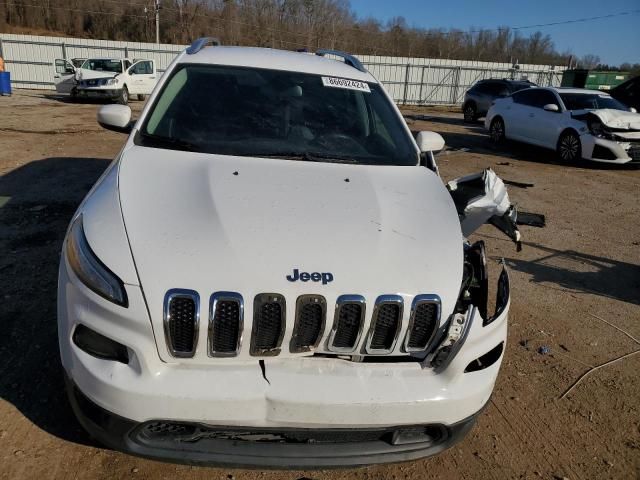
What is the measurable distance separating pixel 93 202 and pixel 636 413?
10.1ft

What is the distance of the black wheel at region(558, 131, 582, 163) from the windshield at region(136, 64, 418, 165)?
8.66m

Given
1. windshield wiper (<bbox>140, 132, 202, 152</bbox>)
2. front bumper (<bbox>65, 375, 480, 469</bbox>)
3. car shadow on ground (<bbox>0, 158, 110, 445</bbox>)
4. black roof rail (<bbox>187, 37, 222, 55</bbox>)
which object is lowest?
car shadow on ground (<bbox>0, 158, 110, 445</bbox>)

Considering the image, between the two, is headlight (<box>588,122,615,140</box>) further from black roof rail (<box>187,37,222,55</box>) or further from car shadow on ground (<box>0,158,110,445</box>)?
car shadow on ground (<box>0,158,110,445</box>)

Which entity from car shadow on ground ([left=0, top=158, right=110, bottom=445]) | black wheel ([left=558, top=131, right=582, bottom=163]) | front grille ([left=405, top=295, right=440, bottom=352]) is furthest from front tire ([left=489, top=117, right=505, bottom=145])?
front grille ([left=405, top=295, right=440, bottom=352])

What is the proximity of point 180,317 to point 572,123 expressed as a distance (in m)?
11.1

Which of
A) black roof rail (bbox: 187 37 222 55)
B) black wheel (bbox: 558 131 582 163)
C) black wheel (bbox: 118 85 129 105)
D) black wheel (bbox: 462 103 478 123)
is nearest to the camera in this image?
black roof rail (bbox: 187 37 222 55)

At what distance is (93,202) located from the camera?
2379 mm

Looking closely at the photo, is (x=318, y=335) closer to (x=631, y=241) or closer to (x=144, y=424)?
(x=144, y=424)

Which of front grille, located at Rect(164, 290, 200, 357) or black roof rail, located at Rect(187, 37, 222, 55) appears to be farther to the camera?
black roof rail, located at Rect(187, 37, 222, 55)

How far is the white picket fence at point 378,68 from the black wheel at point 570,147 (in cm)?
1770

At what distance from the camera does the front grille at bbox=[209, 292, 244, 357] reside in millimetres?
1878

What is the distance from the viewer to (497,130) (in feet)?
43.9

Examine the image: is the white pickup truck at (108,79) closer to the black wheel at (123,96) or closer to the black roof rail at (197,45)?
the black wheel at (123,96)

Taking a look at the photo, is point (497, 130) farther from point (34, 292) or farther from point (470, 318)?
point (470, 318)
